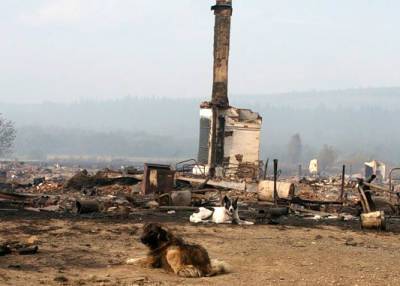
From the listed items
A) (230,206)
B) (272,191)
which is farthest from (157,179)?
(230,206)

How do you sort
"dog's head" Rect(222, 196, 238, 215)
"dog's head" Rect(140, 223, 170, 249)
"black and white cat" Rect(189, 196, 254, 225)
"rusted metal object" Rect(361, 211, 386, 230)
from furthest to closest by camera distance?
"dog's head" Rect(222, 196, 238, 215)
"black and white cat" Rect(189, 196, 254, 225)
"rusted metal object" Rect(361, 211, 386, 230)
"dog's head" Rect(140, 223, 170, 249)

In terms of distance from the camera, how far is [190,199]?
20000mm

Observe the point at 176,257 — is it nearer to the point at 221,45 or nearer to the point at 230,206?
the point at 230,206

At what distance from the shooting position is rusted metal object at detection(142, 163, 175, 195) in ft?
86.5

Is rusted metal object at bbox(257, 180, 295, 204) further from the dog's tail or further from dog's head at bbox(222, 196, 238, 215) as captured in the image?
the dog's tail

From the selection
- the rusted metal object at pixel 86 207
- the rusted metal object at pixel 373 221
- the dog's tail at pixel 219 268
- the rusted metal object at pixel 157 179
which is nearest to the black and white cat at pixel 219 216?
the rusted metal object at pixel 373 221

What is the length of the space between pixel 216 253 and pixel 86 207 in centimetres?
743

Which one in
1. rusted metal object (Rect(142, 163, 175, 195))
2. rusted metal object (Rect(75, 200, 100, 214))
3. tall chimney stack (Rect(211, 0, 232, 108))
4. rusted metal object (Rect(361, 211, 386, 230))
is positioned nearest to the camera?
rusted metal object (Rect(361, 211, 386, 230))

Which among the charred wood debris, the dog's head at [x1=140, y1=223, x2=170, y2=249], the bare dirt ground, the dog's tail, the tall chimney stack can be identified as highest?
the tall chimney stack

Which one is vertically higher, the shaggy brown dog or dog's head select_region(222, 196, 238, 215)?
the shaggy brown dog

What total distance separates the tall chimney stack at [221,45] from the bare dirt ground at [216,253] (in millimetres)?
22631

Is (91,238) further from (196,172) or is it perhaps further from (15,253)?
(196,172)

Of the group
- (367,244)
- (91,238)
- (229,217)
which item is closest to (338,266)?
(367,244)

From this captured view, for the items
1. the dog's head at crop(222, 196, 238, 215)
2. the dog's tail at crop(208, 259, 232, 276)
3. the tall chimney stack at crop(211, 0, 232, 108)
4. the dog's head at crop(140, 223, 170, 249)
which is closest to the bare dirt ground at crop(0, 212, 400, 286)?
the dog's tail at crop(208, 259, 232, 276)
